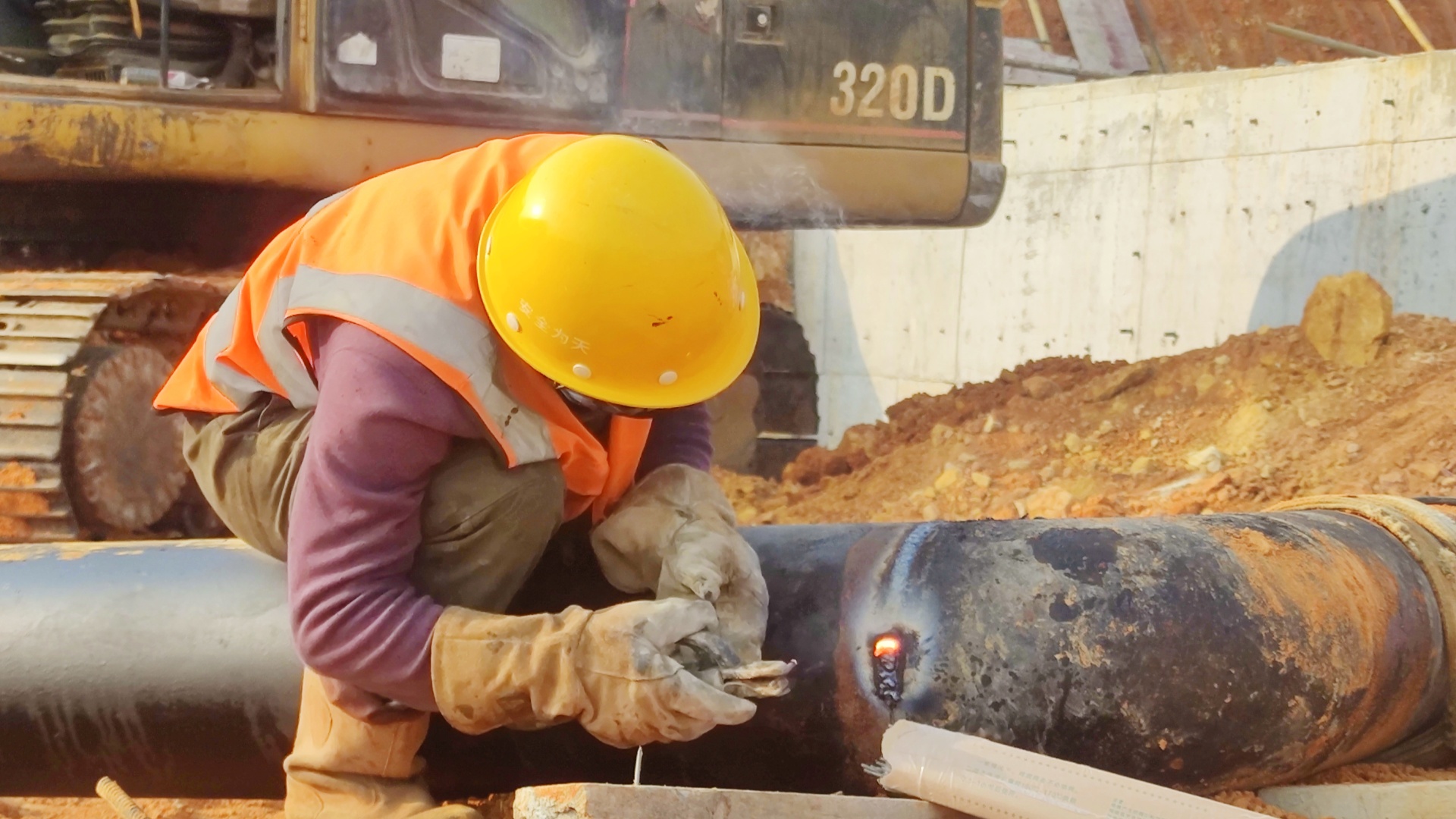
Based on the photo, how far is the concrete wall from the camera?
5723 millimetres

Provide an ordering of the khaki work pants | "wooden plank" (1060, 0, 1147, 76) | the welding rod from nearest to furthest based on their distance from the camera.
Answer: the khaki work pants
the welding rod
"wooden plank" (1060, 0, 1147, 76)

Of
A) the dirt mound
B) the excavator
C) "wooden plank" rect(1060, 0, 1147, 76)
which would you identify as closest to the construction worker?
the excavator

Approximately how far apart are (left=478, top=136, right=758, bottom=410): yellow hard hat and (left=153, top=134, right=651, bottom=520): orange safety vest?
0.06 meters

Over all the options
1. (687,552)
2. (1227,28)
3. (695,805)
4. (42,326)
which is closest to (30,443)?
(42,326)

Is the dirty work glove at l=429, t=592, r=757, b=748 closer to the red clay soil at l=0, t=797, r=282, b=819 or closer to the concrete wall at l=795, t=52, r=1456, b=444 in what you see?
the red clay soil at l=0, t=797, r=282, b=819

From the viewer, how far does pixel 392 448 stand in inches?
72.4

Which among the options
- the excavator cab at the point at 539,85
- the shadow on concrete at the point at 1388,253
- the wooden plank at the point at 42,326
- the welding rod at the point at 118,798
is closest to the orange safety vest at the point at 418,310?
the welding rod at the point at 118,798

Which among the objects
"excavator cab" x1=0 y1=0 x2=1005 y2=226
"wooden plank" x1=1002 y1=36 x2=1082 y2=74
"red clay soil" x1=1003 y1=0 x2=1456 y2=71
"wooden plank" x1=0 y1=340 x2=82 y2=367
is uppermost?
"red clay soil" x1=1003 y1=0 x2=1456 y2=71

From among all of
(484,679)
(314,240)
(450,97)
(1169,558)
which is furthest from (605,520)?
(450,97)

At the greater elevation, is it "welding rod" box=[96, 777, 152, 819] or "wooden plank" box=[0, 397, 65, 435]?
"wooden plank" box=[0, 397, 65, 435]

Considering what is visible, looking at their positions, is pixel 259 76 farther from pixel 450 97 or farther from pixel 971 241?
pixel 971 241

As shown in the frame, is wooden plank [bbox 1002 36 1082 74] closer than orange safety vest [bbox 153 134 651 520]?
No

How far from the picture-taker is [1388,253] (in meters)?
5.79

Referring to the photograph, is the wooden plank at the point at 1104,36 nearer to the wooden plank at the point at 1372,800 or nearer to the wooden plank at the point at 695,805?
the wooden plank at the point at 1372,800
